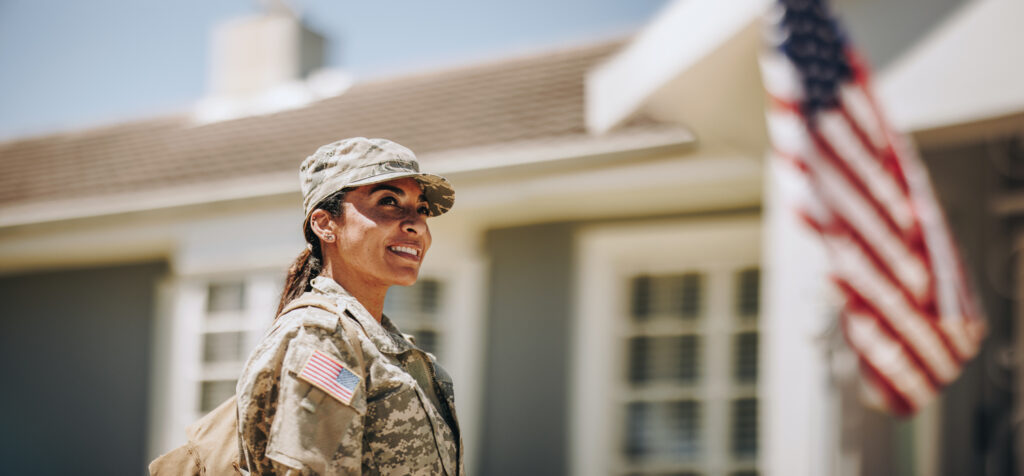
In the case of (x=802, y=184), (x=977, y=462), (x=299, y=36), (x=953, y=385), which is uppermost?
(x=299, y=36)

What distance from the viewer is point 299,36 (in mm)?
12008

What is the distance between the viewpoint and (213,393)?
9008 mm

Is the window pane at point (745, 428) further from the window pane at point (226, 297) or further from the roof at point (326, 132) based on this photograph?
the window pane at point (226, 297)

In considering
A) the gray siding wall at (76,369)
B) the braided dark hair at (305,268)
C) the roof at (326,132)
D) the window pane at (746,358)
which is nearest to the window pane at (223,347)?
the gray siding wall at (76,369)

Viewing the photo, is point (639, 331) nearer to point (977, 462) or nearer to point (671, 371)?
point (671, 371)

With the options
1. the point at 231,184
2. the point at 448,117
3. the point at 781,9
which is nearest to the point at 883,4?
the point at 781,9

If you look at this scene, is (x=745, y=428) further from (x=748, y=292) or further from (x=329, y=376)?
(x=329, y=376)

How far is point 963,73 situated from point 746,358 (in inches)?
123

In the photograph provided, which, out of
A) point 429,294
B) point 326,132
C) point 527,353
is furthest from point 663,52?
point 326,132

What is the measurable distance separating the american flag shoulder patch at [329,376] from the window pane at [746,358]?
581 centimetres

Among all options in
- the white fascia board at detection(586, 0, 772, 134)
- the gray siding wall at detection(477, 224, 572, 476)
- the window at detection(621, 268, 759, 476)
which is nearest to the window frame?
the window at detection(621, 268, 759, 476)

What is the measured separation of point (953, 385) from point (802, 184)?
2.88m

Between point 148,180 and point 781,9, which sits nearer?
point 781,9

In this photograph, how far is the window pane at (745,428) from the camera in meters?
7.69
